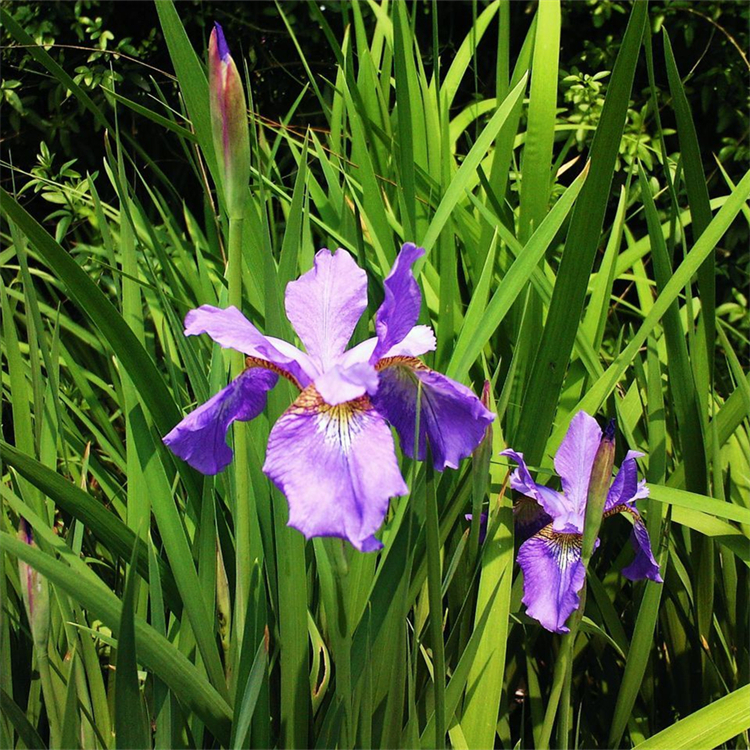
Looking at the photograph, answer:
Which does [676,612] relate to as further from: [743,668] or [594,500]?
[594,500]

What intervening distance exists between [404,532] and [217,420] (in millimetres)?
184

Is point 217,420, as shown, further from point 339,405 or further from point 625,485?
point 625,485

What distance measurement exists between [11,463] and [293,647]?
305 millimetres

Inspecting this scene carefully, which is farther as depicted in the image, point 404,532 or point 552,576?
point 552,576

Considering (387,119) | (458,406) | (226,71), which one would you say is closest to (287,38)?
(387,119)

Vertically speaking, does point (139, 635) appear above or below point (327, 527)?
below

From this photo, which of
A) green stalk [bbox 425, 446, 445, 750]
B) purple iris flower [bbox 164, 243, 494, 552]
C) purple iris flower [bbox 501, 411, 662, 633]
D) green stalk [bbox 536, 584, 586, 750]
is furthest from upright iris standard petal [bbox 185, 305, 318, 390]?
green stalk [bbox 536, 584, 586, 750]

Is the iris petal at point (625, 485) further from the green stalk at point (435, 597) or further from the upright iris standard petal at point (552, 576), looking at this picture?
the green stalk at point (435, 597)

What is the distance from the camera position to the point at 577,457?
2.69ft

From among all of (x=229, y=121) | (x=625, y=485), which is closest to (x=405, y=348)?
(x=229, y=121)

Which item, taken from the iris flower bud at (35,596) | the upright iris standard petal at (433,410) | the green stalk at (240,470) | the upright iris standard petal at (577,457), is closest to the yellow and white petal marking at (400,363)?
the upright iris standard petal at (433,410)

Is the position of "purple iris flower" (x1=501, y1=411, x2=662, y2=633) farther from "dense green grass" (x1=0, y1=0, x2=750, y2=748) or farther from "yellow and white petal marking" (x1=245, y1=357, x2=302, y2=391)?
"yellow and white petal marking" (x1=245, y1=357, x2=302, y2=391)

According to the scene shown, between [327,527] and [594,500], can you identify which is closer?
[327,527]

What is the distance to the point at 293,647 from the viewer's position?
0.68m
